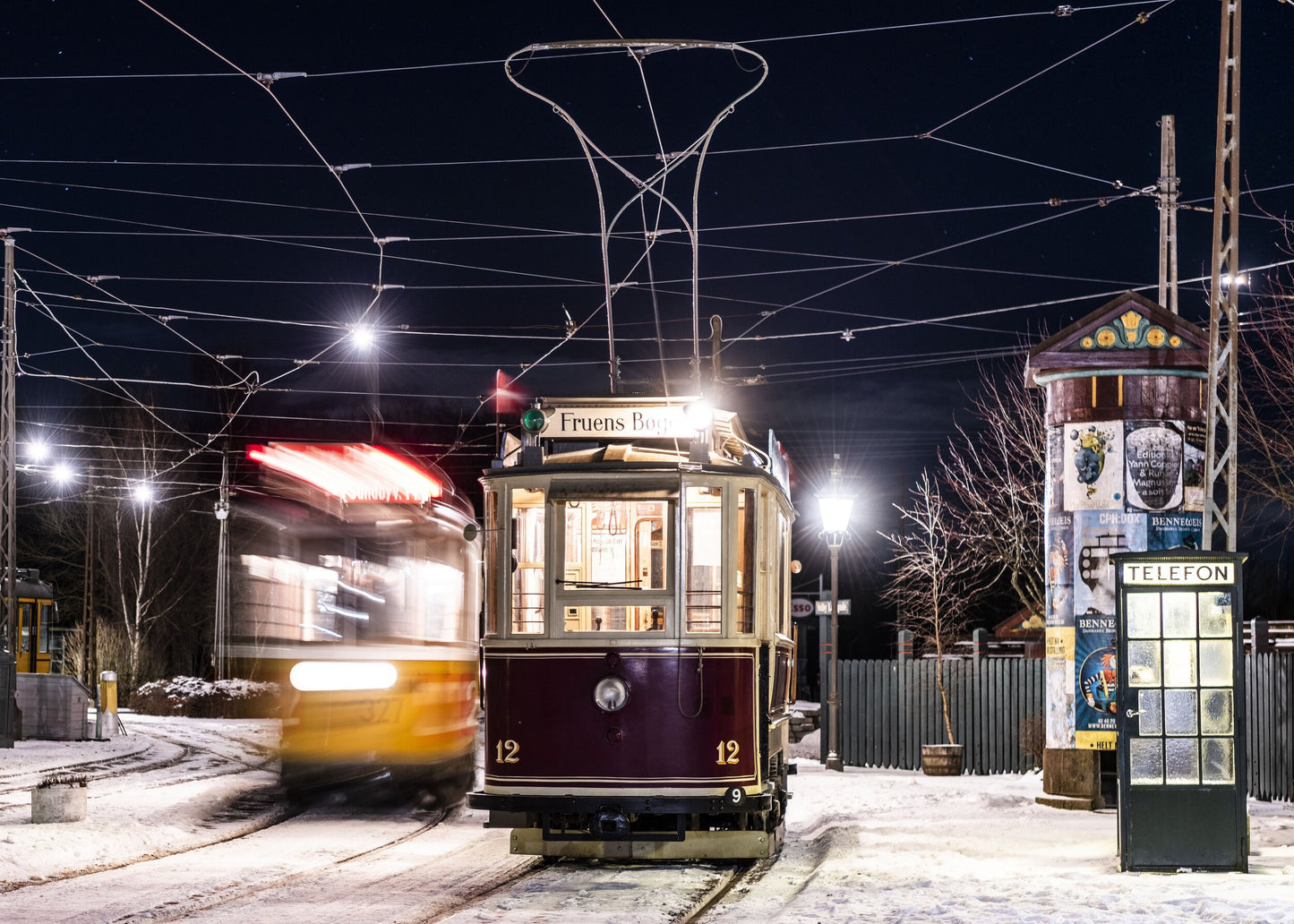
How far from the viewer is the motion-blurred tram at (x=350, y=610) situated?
14891 millimetres

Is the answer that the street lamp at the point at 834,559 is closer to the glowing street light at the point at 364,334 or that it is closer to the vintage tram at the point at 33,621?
the glowing street light at the point at 364,334

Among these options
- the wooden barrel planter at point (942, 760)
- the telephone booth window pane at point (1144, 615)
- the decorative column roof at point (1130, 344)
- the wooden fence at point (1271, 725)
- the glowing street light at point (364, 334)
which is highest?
the glowing street light at point (364, 334)

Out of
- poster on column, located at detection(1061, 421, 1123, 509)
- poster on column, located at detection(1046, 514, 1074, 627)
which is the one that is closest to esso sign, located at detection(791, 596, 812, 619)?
poster on column, located at detection(1046, 514, 1074, 627)

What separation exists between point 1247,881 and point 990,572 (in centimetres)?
4412

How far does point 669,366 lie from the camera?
37906 millimetres

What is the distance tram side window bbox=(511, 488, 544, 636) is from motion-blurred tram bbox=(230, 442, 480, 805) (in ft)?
14.0

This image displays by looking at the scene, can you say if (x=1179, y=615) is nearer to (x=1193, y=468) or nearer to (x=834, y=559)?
(x=1193, y=468)

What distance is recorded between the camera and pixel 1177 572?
11008 millimetres

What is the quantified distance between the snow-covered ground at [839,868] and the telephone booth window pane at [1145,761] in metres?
0.67

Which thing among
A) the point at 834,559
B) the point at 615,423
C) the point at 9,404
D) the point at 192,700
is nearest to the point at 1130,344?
the point at 615,423

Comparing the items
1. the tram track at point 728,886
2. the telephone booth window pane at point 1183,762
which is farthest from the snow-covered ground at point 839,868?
the telephone booth window pane at point 1183,762

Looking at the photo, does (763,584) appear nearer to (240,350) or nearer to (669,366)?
(669,366)

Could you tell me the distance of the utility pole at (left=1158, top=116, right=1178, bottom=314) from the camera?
17750 millimetres

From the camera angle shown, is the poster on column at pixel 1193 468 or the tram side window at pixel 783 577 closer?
the tram side window at pixel 783 577
